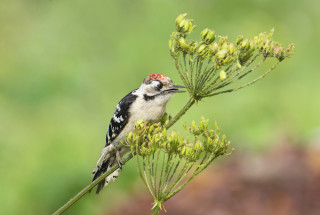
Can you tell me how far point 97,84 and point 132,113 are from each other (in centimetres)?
785

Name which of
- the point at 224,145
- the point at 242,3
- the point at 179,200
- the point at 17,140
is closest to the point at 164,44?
the point at 242,3

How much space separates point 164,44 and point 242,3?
306 cm

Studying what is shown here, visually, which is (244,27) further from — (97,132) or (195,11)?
(97,132)

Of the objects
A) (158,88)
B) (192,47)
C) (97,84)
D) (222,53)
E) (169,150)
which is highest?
(97,84)

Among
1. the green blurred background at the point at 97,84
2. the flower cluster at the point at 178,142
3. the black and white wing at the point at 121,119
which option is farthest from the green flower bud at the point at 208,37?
the green blurred background at the point at 97,84

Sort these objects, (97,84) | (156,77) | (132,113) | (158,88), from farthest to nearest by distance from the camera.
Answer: (97,84) < (132,113) < (158,88) < (156,77)

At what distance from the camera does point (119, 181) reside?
940 cm

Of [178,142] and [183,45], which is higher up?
[183,45]

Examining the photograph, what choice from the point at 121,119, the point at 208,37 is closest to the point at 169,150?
the point at 208,37

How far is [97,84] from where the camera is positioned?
1214 centimetres

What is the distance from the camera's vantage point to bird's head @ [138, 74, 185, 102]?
3.83 m

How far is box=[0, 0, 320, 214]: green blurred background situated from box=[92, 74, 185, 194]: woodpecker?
432 centimetres

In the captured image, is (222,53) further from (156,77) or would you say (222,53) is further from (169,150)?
(156,77)

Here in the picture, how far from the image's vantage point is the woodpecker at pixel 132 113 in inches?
156
